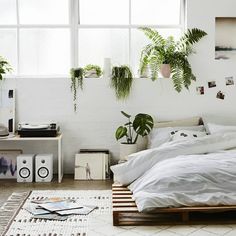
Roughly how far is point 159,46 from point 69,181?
74.5 inches

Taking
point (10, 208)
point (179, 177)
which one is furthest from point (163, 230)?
point (10, 208)

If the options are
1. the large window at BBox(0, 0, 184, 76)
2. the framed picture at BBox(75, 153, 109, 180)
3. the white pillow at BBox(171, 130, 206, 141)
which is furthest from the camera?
the large window at BBox(0, 0, 184, 76)

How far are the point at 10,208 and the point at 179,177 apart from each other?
1546 mm

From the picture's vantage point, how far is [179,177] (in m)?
4.43

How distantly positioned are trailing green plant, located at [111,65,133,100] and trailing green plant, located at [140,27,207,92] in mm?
197

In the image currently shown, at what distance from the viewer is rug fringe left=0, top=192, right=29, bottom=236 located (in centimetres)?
430

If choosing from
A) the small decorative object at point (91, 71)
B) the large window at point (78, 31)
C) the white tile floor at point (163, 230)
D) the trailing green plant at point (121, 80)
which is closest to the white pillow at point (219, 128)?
the trailing green plant at point (121, 80)

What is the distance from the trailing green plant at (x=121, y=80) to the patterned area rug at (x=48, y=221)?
4.41 feet

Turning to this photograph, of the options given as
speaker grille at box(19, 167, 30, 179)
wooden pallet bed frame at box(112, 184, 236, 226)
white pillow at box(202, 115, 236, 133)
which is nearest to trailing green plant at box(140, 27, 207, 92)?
white pillow at box(202, 115, 236, 133)

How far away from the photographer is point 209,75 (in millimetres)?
6340

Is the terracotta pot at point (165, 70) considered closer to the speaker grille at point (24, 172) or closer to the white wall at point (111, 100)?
the white wall at point (111, 100)

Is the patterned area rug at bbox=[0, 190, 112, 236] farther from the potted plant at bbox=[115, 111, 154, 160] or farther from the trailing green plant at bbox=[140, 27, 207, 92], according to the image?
the trailing green plant at bbox=[140, 27, 207, 92]

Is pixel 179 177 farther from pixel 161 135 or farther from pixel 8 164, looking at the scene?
pixel 8 164

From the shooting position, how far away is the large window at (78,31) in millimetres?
6387
